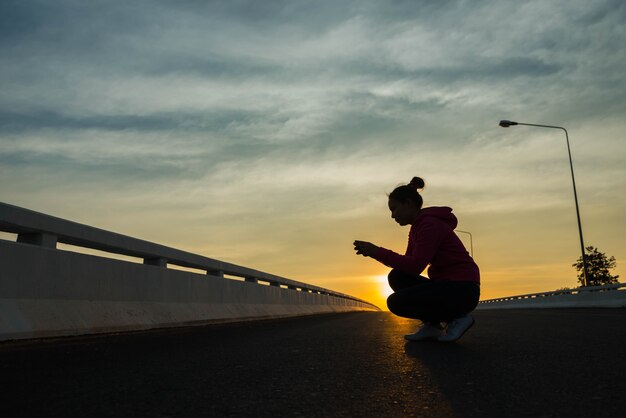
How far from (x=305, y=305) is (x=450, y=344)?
584 inches

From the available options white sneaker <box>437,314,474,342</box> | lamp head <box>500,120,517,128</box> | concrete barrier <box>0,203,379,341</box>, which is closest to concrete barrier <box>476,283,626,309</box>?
lamp head <box>500,120,517,128</box>

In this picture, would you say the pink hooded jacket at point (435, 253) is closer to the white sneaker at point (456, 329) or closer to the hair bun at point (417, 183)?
the hair bun at point (417, 183)

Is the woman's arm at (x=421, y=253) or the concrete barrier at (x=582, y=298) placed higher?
the concrete barrier at (x=582, y=298)

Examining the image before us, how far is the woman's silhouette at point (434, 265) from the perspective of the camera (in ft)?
18.0

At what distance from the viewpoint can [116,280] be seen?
751 cm

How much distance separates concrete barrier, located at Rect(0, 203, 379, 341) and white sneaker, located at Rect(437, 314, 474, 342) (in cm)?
373

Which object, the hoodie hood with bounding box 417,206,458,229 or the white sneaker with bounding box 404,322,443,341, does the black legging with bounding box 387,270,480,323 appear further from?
the hoodie hood with bounding box 417,206,458,229

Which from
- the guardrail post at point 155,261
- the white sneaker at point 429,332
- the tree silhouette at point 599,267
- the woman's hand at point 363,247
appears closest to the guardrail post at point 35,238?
the guardrail post at point 155,261

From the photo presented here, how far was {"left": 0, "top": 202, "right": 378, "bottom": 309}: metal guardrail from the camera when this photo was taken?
226 inches

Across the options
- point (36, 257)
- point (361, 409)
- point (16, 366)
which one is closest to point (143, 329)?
point (36, 257)

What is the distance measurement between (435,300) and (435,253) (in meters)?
0.43

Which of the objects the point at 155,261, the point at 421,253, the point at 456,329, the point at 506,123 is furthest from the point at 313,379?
the point at 506,123

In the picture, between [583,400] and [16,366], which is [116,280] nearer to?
[16,366]

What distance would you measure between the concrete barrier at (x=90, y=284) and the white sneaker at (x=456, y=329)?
3728mm
